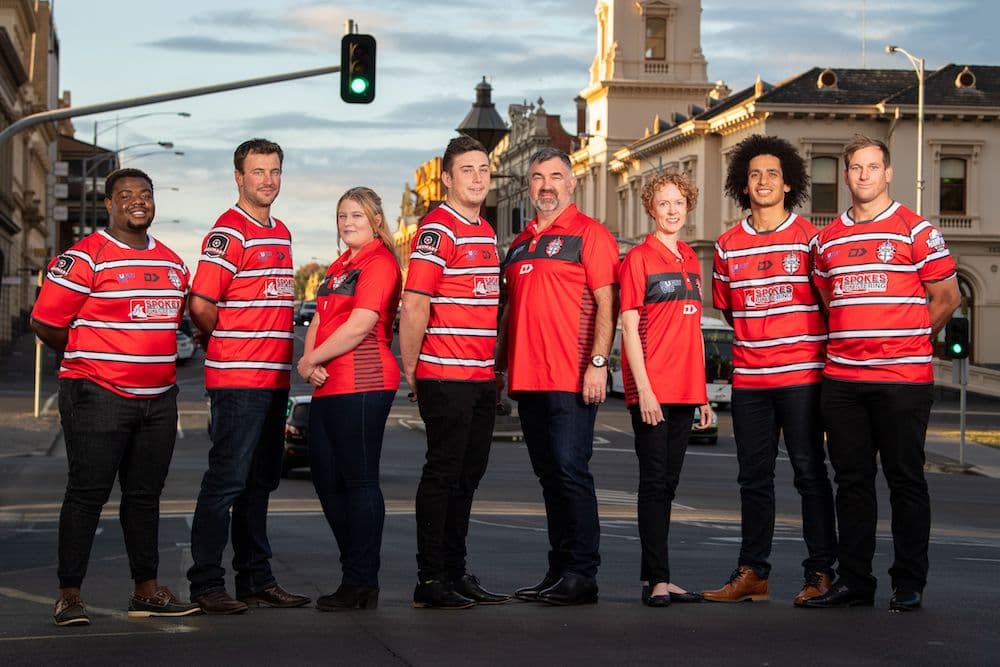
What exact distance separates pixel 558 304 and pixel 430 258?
69 centimetres

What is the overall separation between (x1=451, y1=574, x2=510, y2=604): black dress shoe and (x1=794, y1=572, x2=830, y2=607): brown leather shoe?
150 centimetres

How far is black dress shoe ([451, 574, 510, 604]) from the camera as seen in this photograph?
858 cm

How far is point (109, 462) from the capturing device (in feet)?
26.5

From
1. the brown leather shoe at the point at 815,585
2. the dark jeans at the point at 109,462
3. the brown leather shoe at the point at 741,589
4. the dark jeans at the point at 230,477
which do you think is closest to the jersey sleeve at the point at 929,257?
the brown leather shoe at the point at 815,585

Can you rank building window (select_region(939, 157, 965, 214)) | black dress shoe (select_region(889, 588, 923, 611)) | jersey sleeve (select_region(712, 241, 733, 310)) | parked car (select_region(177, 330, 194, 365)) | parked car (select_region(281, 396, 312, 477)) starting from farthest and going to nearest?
building window (select_region(939, 157, 965, 214)) < parked car (select_region(177, 330, 194, 365)) < parked car (select_region(281, 396, 312, 477)) < jersey sleeve (select_region(712, 241, 733, 310)) < black dress shoe (select_region(889, 588, 923, 611))

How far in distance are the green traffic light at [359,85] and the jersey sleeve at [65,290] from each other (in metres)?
14.8

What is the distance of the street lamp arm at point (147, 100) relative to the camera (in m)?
20.6

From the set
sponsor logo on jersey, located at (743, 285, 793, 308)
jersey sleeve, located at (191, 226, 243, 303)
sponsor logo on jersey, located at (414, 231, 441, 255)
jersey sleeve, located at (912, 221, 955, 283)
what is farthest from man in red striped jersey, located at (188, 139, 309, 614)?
jersey sleeve, located at (912, 221, 955, 283)

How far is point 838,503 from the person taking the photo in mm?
8719

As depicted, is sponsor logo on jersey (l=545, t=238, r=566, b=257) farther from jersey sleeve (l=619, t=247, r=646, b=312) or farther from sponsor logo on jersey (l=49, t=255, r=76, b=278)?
sponsor logo on jersey (l=49, t=255, r=76, b=278)

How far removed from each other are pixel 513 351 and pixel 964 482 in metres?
20.8

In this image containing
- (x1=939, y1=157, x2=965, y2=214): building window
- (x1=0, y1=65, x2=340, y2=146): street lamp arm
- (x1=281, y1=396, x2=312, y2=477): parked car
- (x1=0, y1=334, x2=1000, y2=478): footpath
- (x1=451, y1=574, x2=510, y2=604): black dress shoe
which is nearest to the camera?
(x1=451, y1=574, x2=510, y2=604): black dress shoe

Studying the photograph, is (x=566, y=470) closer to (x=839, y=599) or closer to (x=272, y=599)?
(x=839, y=599)

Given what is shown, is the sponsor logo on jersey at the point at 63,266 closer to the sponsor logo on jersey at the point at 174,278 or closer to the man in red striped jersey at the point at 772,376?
the sponsor logo on jersey at the point at 174,278
